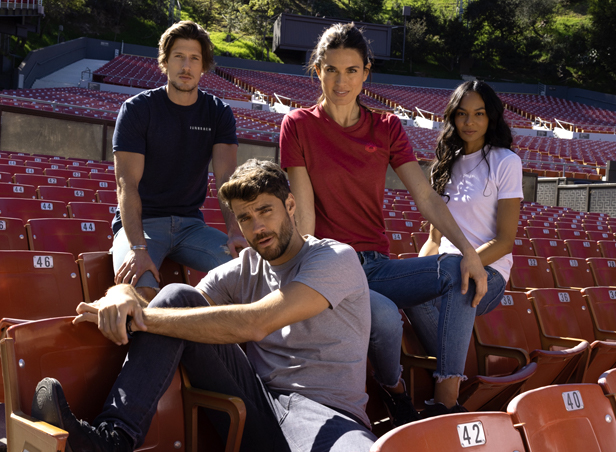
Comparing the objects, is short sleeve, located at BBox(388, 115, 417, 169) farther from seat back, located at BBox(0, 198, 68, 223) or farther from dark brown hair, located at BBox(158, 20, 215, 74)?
seat back, located at BBox(0, 198, 68, 223)

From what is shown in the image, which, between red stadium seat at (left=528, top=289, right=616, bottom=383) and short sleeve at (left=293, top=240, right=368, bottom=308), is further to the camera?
red stadium seat at (left=528, top=289, right=616, bottom=383)

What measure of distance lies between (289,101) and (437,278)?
23226mm

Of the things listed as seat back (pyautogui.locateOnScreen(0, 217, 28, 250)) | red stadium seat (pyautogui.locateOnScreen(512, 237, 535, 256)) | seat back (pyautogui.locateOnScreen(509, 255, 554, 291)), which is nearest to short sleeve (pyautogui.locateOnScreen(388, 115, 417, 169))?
seat back (pyautogui.locateOnScreen(0, 217, 28, 250))

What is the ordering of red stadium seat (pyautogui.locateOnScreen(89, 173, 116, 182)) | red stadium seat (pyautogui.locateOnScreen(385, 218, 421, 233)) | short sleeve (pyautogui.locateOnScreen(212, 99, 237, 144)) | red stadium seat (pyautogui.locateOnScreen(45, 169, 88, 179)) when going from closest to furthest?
short sleeve (pyautogui.locateOnScreen(212, 99, 237, 144)) < red stadium seat (pyautogui.locateOnScreen(385, 218, 421, 233)) < red stadium seat (pyautogui.locateOnScreen(45, 169, 88, 179)) < red stadium seat (pyautogui.locateOnScreen(89, 173, 116, 182))

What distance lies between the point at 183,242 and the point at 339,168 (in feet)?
2.69

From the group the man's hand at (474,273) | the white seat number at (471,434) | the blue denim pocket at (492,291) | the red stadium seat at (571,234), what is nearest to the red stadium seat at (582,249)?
the red stadium seat at (571,234)

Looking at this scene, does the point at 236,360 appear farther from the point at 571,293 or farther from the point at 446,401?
the point at 571,293

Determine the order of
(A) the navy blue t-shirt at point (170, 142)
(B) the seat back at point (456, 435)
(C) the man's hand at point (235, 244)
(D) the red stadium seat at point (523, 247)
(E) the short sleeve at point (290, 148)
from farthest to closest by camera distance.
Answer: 1. (D) the red stadium seat at point (523, 247)
2. (A) the navy blue t-shirt at point (170, 142)
3. (C) the man's hand at point (235, 244)
4. (E) the short sleeve at point (290, 148)
5. (B) the seat back at point (456, 435)

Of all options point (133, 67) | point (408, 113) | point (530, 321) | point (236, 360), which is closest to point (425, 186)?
point (236, 360)

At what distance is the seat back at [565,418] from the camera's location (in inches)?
53.7

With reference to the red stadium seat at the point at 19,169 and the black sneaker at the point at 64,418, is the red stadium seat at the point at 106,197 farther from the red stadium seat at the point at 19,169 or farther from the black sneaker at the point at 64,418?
the black sneaker at the point at 64,418

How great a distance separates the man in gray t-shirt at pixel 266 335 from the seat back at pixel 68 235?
1.62m

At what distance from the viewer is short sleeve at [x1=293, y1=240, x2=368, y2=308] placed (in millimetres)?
1659

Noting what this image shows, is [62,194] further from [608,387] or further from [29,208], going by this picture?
[608,387]
